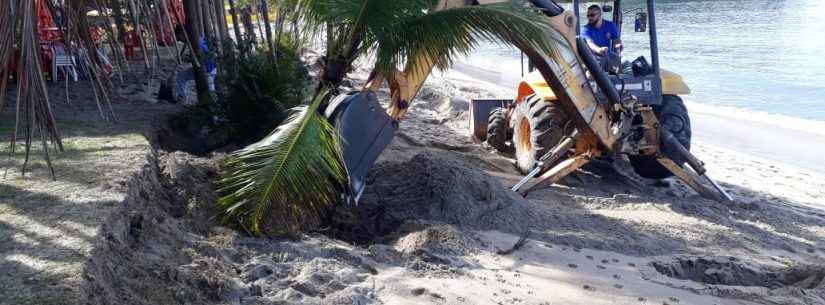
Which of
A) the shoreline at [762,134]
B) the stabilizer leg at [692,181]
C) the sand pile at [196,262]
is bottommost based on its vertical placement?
the shoreline at [762,134]

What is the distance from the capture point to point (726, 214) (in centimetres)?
849

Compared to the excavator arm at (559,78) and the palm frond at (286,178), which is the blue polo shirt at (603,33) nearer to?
the excavator arm at (559,78)

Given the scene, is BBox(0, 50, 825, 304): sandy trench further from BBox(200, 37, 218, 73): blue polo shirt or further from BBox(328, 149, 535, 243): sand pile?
BBox(200, 37, 218, 73): blue polo shirt

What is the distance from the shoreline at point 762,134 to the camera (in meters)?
13.5

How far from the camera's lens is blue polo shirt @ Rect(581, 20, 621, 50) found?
390 inches

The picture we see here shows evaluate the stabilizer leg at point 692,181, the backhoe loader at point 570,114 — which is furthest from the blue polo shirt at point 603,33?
the stabilizer leg at point 692,181

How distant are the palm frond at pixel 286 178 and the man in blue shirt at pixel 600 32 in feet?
15.6

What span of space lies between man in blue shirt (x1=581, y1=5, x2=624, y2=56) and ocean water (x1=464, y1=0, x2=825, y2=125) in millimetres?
1559

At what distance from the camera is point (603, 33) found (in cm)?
991

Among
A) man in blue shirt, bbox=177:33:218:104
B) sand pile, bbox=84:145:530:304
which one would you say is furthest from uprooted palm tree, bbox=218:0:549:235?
man in blue shirt, bbox=177:33:218:104

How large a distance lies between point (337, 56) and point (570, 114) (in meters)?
2.80

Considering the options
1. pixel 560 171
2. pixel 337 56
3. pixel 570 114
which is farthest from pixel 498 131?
pixel 337 56

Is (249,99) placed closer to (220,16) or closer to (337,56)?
(220,16)

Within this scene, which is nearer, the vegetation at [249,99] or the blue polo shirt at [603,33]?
the vegetation at [249,99]
